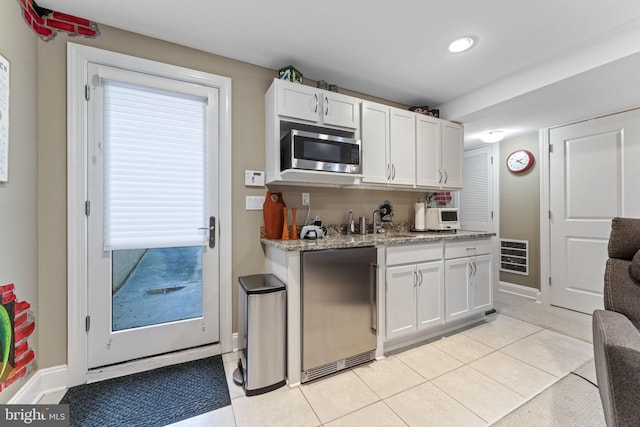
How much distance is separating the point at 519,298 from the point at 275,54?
425 cm

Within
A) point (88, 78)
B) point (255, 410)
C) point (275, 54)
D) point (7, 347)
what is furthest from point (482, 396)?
point (88, 78)

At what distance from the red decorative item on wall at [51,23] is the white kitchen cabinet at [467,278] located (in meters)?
3.29

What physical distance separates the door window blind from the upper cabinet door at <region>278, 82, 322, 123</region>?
0.65 metres

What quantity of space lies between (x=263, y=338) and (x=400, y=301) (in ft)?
3.81

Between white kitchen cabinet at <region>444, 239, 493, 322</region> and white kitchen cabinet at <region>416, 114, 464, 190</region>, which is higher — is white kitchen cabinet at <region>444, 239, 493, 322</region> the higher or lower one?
the lower one

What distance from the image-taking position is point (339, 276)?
1.86 m

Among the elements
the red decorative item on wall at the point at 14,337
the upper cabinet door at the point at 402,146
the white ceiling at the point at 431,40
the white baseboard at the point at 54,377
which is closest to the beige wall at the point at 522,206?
the white ceiling at the point at 431,40

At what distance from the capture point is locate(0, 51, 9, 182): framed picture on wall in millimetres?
1312

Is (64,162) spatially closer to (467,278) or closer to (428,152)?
(428,152)

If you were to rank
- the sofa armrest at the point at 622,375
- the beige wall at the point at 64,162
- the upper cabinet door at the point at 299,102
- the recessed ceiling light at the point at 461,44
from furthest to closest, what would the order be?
the upper cabinet door at the point at 299,102 → the recessed ceiling light at the point at 461,44 → the beige wall at the point at 64,162 → the sofa armrest at the point at 622,375

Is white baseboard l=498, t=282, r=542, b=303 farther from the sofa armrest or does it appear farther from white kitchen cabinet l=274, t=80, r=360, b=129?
white kitchen cabinet l=274, t=80, r=360, b=129

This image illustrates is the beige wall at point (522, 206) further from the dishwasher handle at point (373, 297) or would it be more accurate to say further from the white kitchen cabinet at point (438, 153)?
the dishwasher handle at point (373, 297)

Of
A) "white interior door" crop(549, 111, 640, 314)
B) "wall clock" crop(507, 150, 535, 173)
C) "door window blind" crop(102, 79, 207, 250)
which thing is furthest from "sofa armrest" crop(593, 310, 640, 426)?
"wall clock" crop(507, 150, 535, 173)

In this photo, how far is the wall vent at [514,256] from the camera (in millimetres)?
3627
